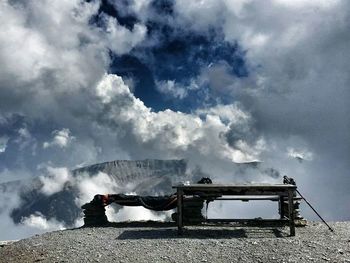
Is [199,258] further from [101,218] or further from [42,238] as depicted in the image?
[101,218]

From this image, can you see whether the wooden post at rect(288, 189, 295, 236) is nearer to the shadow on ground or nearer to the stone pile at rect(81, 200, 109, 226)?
the shadow on ground

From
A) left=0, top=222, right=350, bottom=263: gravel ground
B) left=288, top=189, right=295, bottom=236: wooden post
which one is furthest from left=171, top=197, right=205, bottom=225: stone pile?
left=288, top=189, right=295, bottom=236: wooden post

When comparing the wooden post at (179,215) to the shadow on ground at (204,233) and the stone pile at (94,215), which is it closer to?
the shadow on ground at (204,233)

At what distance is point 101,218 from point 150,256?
1024 centimetres

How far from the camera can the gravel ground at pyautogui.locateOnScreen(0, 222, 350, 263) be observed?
16.2 m

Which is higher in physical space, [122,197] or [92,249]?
[122,197]

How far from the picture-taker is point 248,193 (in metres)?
21.2

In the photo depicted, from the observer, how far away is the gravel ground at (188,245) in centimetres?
1616

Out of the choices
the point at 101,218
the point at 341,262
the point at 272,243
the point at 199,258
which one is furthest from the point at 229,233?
the point at 101,218

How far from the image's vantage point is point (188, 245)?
712 inches

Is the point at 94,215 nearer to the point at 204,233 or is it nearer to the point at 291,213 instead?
the point at 204,233

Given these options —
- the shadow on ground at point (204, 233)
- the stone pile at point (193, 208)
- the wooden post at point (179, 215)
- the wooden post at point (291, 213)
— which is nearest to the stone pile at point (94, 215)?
the shadow on ground at point (204, 233)

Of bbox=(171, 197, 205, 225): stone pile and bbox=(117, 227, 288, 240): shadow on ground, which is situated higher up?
bbox=(171, 197, 205, 225): stone pile

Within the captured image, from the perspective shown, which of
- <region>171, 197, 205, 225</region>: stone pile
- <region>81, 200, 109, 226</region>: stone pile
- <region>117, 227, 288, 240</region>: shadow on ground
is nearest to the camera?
<region>117, 227, 288, 240</region>: shadow on ground
